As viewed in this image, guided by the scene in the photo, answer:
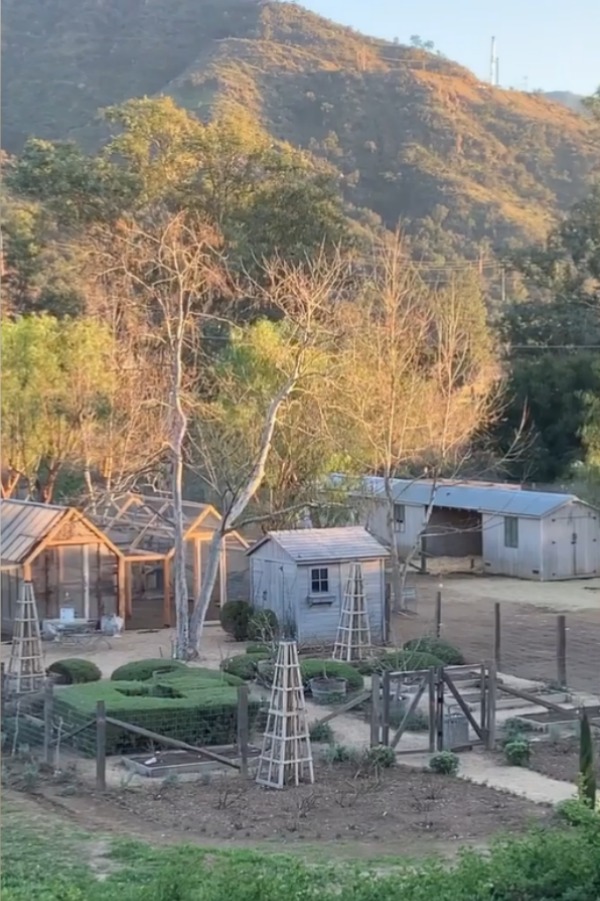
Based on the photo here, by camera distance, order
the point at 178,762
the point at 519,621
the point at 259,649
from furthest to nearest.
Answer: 1. the point at 519,621
2. the point at 259,649
3. the point at 178,762

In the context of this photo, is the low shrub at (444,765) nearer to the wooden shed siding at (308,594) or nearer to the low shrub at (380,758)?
the low shrub at (380,758)

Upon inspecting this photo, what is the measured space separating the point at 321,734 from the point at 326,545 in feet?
30.5

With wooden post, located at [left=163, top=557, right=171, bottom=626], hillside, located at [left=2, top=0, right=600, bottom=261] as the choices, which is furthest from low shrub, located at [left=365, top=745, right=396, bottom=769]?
hillside, located at [left=2, top=0, right=600, bottom=261]

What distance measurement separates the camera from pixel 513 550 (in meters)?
33.8

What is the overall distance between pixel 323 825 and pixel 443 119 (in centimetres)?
4907

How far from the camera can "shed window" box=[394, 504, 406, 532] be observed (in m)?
36.6

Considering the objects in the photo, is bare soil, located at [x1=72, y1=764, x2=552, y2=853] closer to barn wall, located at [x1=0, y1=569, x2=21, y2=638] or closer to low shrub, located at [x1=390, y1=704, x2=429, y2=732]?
low shrub, located at [x1=390, y1=704, x2=429, y2=732]

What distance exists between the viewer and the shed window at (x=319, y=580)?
23797 millimetres

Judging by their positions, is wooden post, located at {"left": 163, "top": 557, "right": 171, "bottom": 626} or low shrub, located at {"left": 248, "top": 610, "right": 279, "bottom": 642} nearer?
low shrub, located at {"left": 248, "top": 610, "right": 279, "bottom": 642}

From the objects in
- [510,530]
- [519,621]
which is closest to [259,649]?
[519,621]

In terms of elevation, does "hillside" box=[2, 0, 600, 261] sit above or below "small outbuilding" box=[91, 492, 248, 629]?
above

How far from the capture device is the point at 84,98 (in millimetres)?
66812

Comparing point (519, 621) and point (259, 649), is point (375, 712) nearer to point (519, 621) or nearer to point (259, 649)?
point (259, 649)

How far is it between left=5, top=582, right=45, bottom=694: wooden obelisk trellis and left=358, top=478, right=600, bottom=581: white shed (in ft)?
46.0
